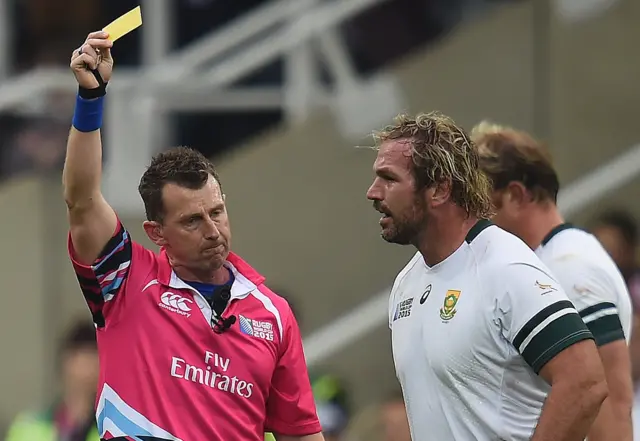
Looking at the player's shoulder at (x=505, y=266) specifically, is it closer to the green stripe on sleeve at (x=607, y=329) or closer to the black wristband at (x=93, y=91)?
the green stripe on sleeve at (x=607, y=329)

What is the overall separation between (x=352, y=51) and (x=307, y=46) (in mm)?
708

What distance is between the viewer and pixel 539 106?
28.9 ft

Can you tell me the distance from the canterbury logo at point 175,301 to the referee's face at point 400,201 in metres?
0.65

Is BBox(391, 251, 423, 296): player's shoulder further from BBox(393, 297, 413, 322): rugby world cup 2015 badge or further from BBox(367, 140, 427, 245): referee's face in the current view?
BBox(367, 140, 427, 245): referee's face

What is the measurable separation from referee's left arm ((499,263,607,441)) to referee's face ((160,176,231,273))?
92 cm

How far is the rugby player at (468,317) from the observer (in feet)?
13.2

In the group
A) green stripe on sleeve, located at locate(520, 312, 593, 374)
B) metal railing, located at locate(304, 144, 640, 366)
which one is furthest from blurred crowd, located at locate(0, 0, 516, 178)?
green stripe on sleeve, located at locate(520, 312, 593, 374)

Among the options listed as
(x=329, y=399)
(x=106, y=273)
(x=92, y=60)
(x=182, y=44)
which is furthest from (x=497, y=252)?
(x=182, y=44)

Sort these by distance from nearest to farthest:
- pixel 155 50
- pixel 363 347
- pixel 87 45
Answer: pixel 87 45 → pixel 363 347 → pixel 155 50

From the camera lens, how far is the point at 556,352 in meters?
4.03

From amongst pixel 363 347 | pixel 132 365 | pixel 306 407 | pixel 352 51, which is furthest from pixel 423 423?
pixel 352 51

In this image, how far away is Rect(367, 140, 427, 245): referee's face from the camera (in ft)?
14.3

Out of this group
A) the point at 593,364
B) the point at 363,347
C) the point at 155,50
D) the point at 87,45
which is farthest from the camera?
the point at 155,50

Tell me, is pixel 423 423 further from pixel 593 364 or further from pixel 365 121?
pixel 365 121
